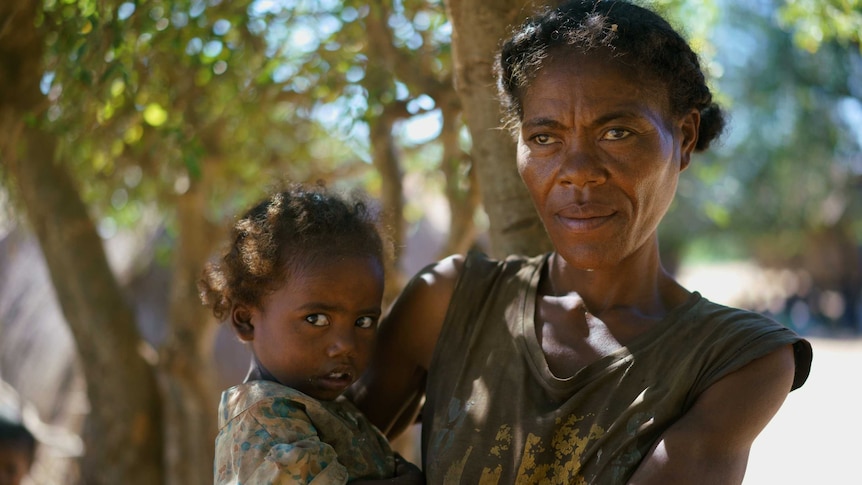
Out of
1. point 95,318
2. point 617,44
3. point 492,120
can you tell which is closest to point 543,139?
point 617,44

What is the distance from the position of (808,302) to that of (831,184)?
220 inches

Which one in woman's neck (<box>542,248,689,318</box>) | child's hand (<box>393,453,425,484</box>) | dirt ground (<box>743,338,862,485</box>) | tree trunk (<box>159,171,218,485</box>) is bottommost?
dirt ground (<box>743,338,862,485</box>)

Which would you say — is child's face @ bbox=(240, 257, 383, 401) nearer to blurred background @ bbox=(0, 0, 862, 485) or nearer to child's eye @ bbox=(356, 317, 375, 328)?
child's eye @ bbox=(356, 317, 375, 328)

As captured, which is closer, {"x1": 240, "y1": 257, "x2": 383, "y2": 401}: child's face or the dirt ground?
{"x1": 240, "y1": 257, "x2": 383, "y2": 401}: child's face

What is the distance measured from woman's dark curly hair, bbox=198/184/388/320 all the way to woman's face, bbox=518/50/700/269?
53 centimetres

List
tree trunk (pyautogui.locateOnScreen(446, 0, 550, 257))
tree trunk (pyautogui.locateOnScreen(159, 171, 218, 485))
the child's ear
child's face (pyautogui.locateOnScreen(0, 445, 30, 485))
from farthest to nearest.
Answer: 1. child's face (pyautogui.locateOnScreen(0, 445, 30, 485))
2. tree trunk (pyautogui.locateOnScreen(159, 171, 218, 485))
3. tree trunk (pyautogui.locateOnScreen(446, 0, 550, 257))
4. the child's ear

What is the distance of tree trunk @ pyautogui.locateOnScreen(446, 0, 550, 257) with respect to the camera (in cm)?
270

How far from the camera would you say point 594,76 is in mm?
1890

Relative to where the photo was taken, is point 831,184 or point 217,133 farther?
point 831,184

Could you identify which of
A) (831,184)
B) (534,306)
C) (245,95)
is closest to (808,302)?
(831,184)

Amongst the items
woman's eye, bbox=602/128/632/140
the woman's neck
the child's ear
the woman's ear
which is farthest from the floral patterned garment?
the woman's ear

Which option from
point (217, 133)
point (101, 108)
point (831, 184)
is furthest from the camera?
point (831, 184)

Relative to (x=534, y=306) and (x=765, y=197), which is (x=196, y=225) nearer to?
(x=534, y=306)

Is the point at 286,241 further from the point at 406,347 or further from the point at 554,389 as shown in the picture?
the point at 554,389
